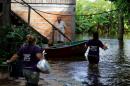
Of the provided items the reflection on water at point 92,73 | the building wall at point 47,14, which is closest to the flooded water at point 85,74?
the reflection on water at point 92,73

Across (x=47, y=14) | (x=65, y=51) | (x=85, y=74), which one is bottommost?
(x=85, y=74)

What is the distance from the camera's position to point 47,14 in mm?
28422

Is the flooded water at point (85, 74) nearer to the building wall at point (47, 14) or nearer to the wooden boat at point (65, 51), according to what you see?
the wooden boat at point (65, 51)

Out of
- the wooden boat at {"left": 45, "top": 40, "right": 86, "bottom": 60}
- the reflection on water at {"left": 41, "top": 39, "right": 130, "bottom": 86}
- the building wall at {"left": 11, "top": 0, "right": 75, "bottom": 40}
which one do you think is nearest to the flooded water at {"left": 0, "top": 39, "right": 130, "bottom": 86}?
the reflection on water at {"left": 41, "top": 39, "right": 130, "bottom": 86}

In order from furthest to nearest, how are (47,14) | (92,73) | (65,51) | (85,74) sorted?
1. (47,14)
2. (65,51)
3. (92,73)
4. (85,74)

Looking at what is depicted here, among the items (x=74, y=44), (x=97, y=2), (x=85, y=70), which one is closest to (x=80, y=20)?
(x=97, y=2)

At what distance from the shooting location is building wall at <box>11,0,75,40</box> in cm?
2803

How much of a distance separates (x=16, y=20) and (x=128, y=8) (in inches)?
280

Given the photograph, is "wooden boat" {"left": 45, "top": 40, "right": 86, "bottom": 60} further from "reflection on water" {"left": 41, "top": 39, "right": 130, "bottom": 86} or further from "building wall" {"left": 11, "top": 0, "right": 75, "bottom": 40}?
"building wall" {"left": 11, "top": 0, "right": 75, "bottom": 40}

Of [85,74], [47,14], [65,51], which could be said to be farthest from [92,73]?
[47,14]

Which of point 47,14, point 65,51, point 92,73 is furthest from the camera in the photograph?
point 47,14

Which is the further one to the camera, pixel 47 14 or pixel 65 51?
pixel 47 14

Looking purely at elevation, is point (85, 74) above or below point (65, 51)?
below

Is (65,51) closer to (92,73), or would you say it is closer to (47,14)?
(47,14)
